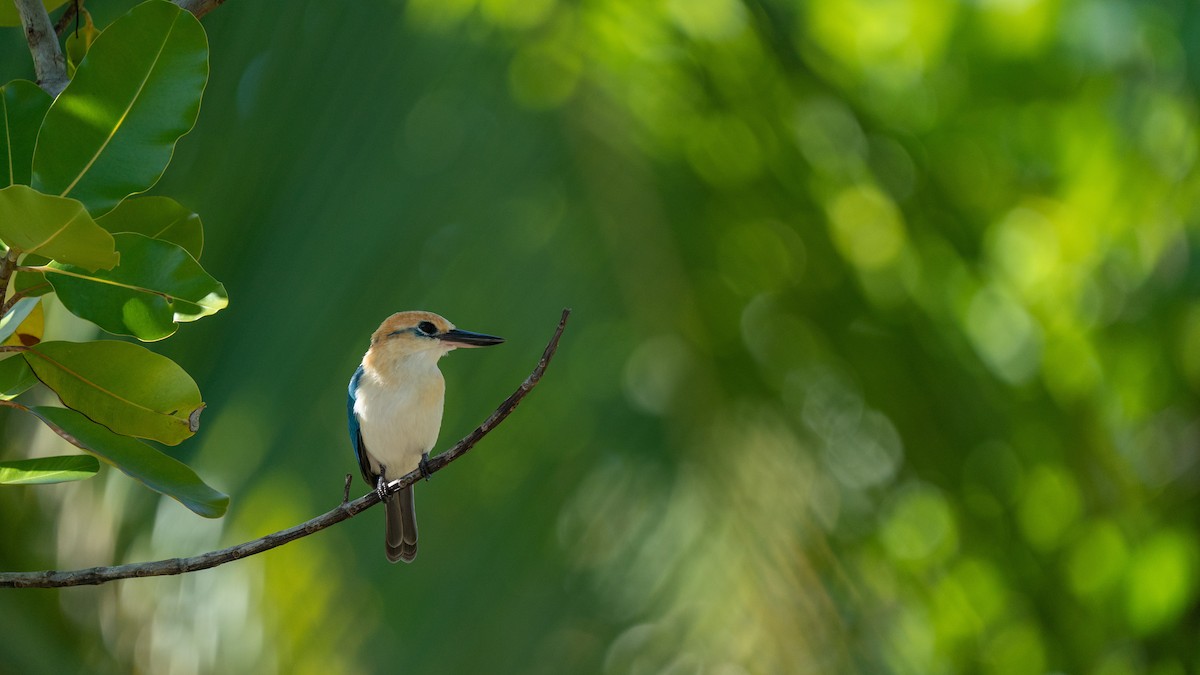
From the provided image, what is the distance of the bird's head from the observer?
2.27m

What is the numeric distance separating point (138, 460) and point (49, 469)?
0.12m

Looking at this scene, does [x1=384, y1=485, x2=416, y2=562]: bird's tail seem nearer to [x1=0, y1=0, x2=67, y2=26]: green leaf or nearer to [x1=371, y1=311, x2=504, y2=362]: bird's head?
[x1=371, y1=311, x2=504, y2=362]: bird's head

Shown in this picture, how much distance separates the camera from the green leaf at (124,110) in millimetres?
1485

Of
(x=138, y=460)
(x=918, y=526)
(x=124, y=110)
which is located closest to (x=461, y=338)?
(x=138, y=460)

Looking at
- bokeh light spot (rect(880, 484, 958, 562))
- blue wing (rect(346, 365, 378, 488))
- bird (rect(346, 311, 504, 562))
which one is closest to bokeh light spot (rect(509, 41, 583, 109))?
blue wing (rect(346, 365, 378, 488))

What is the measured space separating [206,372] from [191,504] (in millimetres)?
2211

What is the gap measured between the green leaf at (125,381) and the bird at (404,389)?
69 centimetres

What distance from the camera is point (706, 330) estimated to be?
3627 mm

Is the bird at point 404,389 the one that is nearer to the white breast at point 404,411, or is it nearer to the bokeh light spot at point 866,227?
the white breast at point 404,411

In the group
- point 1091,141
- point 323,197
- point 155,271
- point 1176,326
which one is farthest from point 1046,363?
point 155,271

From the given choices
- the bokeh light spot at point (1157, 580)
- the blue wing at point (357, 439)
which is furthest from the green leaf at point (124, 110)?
the bokeh light spot at point (1157, 580)

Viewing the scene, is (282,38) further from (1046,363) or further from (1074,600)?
(1074,600)

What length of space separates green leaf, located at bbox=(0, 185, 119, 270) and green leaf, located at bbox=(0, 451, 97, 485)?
383mm

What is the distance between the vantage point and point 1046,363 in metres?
3.67
